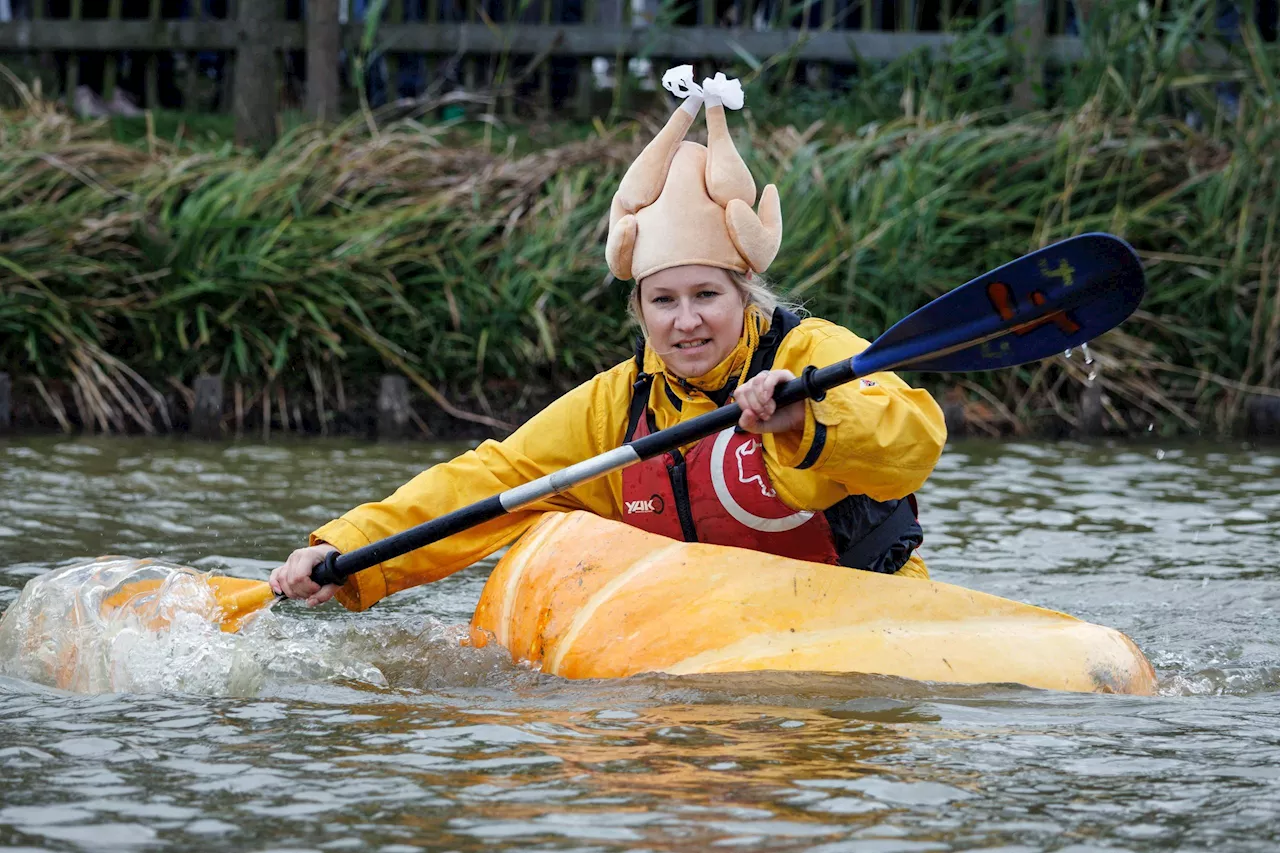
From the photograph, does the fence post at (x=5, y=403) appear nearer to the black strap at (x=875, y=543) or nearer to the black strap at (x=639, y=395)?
the black strap at (x=639, y=395)

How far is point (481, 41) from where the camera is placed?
970 cm

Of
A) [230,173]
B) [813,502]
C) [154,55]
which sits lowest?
[813,502]

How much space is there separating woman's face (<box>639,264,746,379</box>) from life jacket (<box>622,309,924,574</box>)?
0.08m

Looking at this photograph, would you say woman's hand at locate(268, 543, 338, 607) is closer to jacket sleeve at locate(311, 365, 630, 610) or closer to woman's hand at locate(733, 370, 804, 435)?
jacket sleeve at locate(311, 365, 630, 610)

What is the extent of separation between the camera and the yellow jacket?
3201 millimetres

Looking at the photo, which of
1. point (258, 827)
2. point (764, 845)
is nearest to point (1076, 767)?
point (764, 845)

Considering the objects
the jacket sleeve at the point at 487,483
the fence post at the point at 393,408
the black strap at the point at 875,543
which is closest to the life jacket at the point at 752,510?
the black strap at the point at 875,543

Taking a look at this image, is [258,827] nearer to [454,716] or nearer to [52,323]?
[454,716]

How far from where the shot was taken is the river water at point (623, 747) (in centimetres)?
237

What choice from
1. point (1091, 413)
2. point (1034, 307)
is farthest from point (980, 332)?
point (1091, 413)

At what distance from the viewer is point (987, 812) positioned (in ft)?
8.02

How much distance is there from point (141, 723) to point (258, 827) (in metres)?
0.71

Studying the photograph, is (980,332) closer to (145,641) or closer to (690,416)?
(690,416)

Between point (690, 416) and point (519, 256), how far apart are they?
13.3 feet
